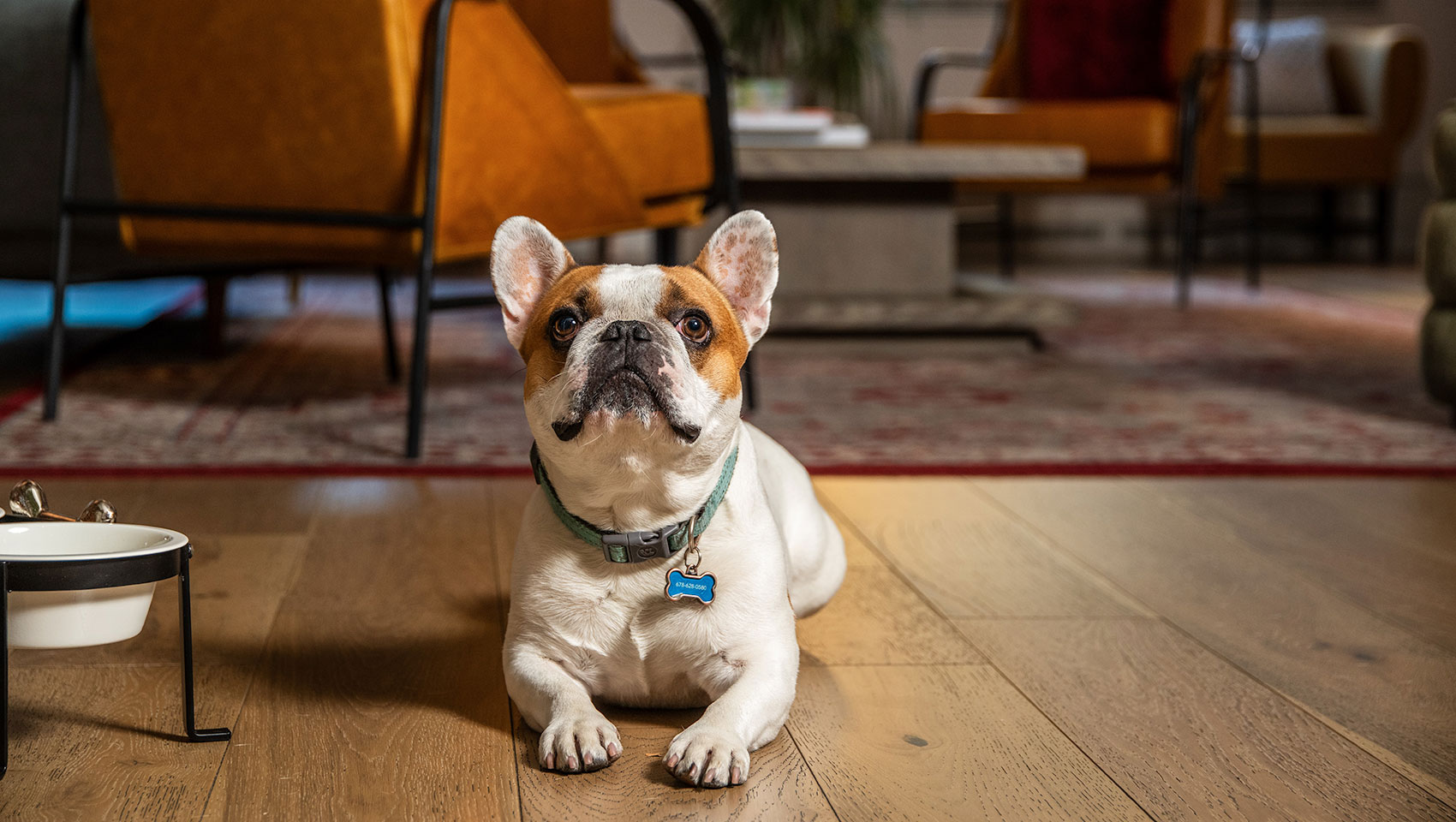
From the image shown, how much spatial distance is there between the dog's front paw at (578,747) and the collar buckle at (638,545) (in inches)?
4.7

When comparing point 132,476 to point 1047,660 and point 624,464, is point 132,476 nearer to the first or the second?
point 624,464

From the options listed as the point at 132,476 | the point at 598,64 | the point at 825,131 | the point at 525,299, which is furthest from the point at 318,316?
the point at 525,299

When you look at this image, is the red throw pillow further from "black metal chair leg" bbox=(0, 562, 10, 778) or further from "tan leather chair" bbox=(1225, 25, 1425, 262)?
"black metal chair leg" bbox=(0, 562, 10, 778)

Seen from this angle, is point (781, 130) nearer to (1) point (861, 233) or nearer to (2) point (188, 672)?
(1) point (861, 233)

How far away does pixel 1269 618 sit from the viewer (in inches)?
52.1

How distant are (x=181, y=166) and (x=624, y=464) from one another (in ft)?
4.90

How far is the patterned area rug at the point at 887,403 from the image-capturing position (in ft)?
6.66

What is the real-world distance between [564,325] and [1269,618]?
786 millimetres

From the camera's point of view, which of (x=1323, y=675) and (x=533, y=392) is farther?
(x=1323, y=675)

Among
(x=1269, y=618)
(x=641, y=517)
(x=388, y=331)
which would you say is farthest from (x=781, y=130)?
(x=641, y=517)

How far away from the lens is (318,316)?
3.96 meters

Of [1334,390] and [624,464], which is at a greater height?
[624,464]

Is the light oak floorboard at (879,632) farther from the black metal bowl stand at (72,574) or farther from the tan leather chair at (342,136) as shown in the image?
the tan leather chair at (342,136)

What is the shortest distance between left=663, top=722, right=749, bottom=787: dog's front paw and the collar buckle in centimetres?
14
